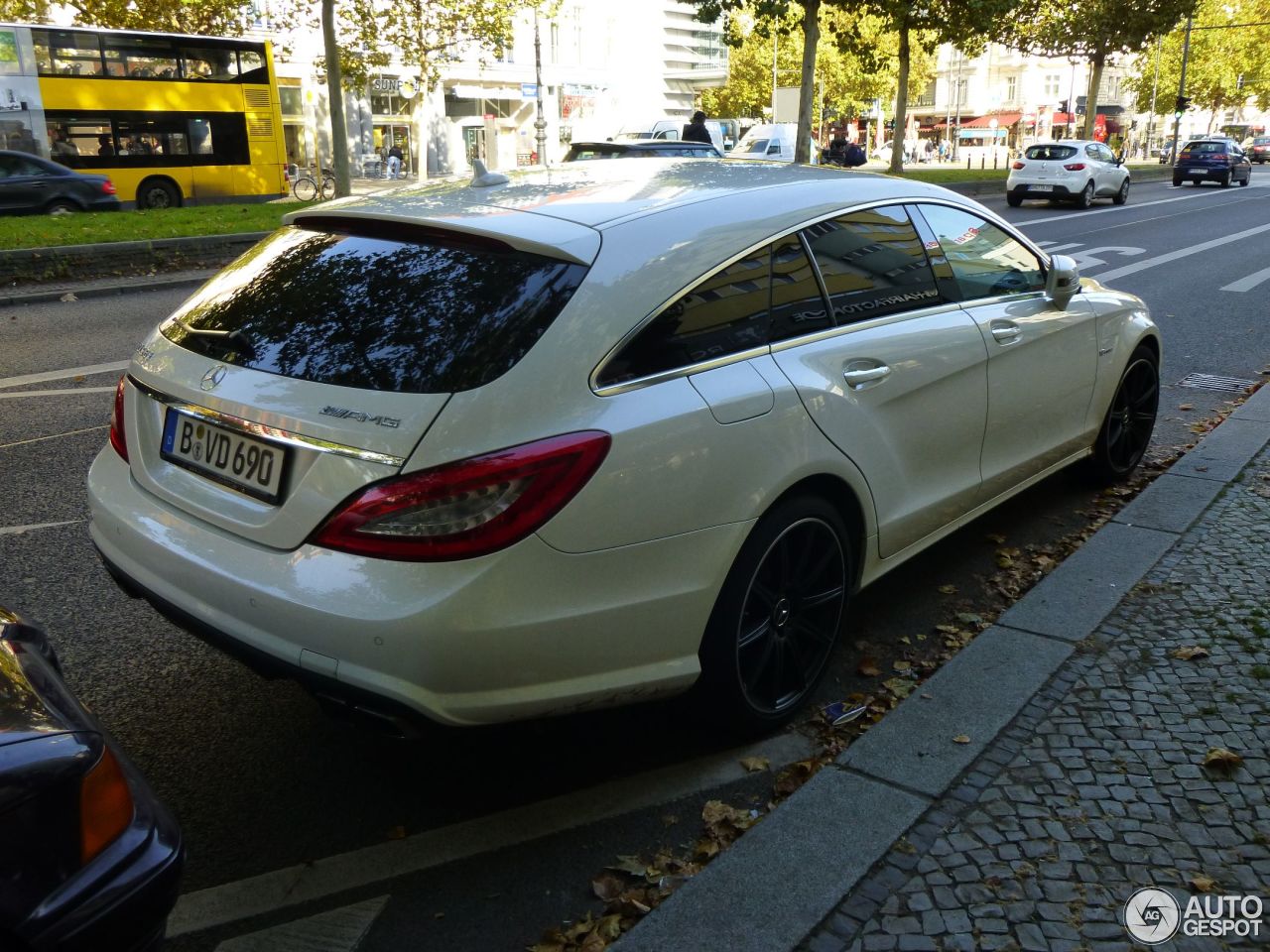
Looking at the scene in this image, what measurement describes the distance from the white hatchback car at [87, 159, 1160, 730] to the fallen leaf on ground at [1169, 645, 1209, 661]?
881mm

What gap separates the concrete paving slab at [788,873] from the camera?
8.16ft

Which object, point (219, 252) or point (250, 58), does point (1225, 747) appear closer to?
point (219, 252)

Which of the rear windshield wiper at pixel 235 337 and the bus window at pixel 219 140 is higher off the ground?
the rear windshield wiper at pixel 235 337

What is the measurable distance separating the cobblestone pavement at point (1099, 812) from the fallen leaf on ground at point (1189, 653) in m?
0.02

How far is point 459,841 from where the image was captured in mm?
2973

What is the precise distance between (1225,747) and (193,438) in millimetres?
2913

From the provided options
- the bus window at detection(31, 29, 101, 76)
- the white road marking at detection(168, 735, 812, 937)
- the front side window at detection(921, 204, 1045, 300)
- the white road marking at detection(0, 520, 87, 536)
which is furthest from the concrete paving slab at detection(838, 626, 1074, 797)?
the bus window at detection(31, 29, 101, 76)

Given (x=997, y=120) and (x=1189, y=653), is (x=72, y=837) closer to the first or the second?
(x=1189, y=653)

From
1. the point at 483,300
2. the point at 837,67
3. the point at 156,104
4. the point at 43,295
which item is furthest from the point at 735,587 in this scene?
the point at 837,67

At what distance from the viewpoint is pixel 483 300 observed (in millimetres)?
2863

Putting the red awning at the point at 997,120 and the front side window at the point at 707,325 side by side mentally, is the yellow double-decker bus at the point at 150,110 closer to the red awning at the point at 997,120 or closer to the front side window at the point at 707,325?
the front side window at the point at 707,325

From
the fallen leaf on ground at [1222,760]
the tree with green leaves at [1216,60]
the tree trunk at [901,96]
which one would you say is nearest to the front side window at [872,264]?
the fallen leaf on ground at [1222,760]

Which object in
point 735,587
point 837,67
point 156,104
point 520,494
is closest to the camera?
point 520,494

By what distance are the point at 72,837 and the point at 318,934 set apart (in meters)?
0.94
